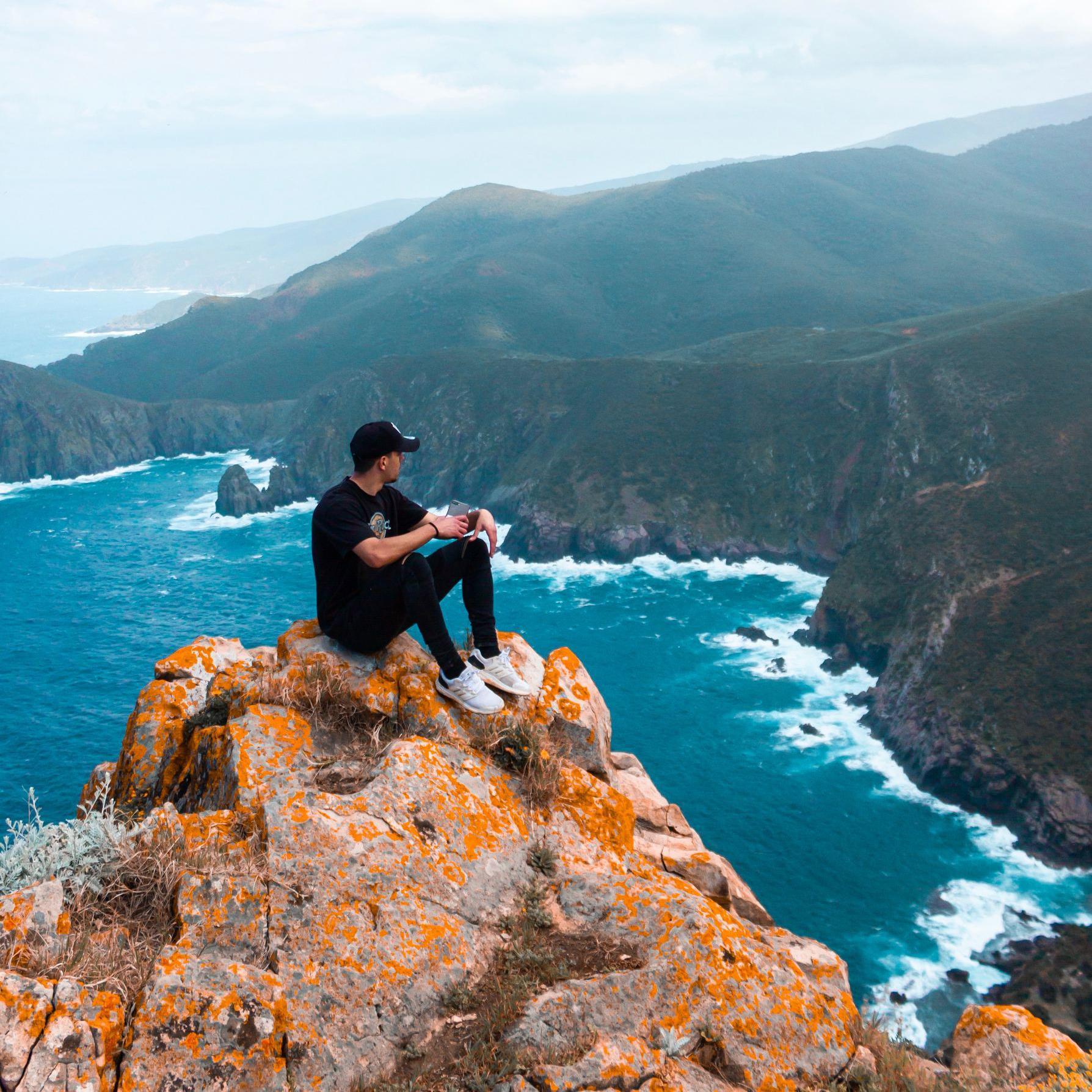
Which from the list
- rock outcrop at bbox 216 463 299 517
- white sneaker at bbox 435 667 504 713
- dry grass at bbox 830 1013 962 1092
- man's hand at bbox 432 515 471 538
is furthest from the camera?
rock outcrop at bbox 216 463 299 517

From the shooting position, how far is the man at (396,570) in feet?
34.9

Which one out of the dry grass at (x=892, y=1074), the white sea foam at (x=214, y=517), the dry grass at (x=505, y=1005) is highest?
the dry grass at (x=505, y=1005)

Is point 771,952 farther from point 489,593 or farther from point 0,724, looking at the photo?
point 0,724

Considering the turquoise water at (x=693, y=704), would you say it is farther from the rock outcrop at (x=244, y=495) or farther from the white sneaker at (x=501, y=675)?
the white sneaker at (x=501, y=675)

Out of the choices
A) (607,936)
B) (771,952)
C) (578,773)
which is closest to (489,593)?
(578,773)

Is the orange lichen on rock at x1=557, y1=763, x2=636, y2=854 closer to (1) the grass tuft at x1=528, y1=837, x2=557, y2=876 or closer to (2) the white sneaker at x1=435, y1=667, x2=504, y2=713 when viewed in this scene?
(1) the grass tuft at x1=528, y1=837, x2=557, y2=876

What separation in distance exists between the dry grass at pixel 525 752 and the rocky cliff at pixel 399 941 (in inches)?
1.6

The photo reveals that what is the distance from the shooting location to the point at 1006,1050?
9016 mm

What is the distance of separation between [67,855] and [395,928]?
3324 mm

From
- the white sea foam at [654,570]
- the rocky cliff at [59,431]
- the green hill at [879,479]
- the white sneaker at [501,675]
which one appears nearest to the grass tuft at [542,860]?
the white sneaker at [501,675]

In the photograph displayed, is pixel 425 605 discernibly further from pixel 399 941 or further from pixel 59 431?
pixel 59 431

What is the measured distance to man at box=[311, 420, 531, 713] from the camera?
34.9 ft

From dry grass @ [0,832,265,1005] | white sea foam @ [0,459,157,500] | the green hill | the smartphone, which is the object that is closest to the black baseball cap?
the smartphone

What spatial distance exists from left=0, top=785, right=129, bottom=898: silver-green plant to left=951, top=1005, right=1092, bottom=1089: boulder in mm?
8973
